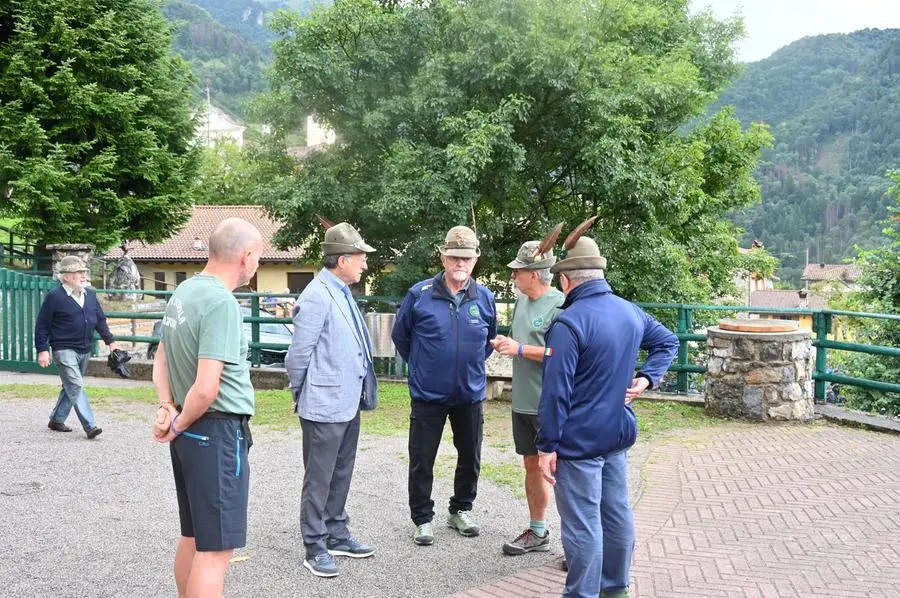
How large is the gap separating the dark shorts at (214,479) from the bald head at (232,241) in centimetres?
69

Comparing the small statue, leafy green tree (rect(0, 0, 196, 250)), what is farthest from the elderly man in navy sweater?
the small statue

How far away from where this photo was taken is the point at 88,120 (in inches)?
897

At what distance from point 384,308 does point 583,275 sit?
8327mm

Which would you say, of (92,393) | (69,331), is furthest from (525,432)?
(92,393)

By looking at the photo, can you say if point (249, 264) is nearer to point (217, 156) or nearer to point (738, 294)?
point (738, 294)

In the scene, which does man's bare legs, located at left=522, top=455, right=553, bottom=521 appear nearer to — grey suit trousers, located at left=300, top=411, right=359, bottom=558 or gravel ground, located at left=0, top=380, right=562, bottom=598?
gravel ground, located at left=0, top=380, right=562, bottom=598

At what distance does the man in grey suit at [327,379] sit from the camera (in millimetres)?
4938

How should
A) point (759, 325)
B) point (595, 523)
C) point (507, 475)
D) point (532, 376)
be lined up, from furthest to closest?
1. point (759, 325)
2. point (507, 475)
3. point (532, 376)
4. point (595, 523)

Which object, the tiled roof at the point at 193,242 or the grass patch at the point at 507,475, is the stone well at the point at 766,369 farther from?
the tiled roof at the point at 193,242

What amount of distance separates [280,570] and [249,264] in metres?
2.13

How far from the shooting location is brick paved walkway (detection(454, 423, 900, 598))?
4.78 metres

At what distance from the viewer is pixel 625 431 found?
160 inches

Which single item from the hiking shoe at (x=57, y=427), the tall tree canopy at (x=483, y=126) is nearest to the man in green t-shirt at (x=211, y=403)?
the hiking shoe at (x=57, y=427)

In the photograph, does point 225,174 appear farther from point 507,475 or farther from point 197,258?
point 507,475
